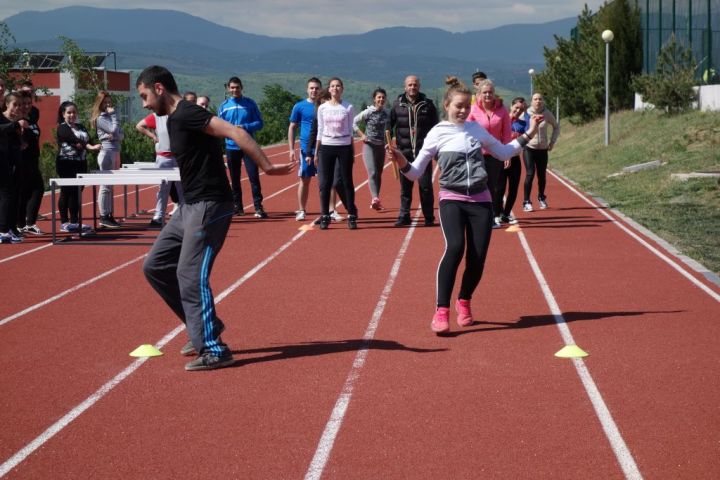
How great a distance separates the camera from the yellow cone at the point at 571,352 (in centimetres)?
743

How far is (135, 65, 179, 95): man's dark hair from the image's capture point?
7.03m

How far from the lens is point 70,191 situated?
50.8ft

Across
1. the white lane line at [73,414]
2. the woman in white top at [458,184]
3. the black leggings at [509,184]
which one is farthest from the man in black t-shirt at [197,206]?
the black leggings at [509,184]

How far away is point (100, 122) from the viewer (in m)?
15.5

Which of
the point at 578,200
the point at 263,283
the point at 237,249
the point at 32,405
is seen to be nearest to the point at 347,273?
the point at 263,283

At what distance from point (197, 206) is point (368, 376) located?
1.53m

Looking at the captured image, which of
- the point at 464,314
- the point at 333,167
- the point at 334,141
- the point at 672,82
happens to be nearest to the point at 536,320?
the point at 464,314

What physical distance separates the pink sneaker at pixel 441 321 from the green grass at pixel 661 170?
401cm

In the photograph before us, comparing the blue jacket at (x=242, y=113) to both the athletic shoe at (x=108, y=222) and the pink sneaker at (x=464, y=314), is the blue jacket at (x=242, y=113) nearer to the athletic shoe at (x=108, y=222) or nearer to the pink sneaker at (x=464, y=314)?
the athletic shoe at (x=108, y=222)

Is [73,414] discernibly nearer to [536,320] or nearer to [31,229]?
[536,320]

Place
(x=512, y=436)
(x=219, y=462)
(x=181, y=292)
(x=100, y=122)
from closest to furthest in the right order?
1. (x=219, y=462)
2. (x=512, y=436)
3. (x=181, y=292)
4. (x=100, y=122)

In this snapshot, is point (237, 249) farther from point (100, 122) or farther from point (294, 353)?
point (294, 353)

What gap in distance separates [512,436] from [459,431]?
0.28 metres

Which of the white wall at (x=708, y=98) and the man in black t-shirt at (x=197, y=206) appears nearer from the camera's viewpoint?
the man in black t-shirt at (x=197, y=206)
